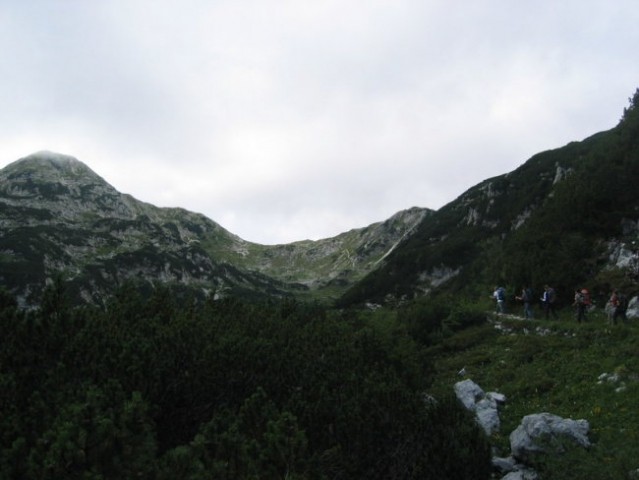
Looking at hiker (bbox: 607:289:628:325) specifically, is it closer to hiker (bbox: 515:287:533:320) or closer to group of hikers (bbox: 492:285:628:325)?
A: group of hikers (bbox: 492:285:628:325)

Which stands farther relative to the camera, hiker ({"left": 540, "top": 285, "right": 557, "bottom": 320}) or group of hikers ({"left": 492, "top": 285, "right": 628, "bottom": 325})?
hiker ({"left": 540, "top": 285, "right": 557, "bottom": 320})

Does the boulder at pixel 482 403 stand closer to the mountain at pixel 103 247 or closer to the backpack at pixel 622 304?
the backpack at pixel 622 304

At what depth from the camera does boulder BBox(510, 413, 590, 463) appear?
10.9 meters

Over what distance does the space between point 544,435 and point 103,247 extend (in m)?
134

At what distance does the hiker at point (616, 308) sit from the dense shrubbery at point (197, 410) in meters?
10.2

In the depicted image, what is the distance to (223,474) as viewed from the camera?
25.7 feet

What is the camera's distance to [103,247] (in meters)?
131

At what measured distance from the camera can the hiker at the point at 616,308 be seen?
19128 millimetres

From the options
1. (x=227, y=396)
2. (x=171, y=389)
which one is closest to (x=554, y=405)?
(x=227, y=396)

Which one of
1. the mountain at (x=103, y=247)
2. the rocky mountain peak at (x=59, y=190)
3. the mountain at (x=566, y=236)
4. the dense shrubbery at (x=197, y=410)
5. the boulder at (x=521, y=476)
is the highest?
the rocky mountain peak at (x=59, y=190)

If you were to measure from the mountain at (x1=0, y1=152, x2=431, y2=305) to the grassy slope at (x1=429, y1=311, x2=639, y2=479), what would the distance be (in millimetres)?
68690

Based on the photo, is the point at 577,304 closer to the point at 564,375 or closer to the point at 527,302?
the point at 527,302

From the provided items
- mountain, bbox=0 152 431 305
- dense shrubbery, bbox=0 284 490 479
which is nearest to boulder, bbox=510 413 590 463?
dense shrubbery, bbox=0 284 490 479

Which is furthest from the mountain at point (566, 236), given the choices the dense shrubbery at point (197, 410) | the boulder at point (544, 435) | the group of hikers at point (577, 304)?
the dense shrubbery at point (197, 410)
